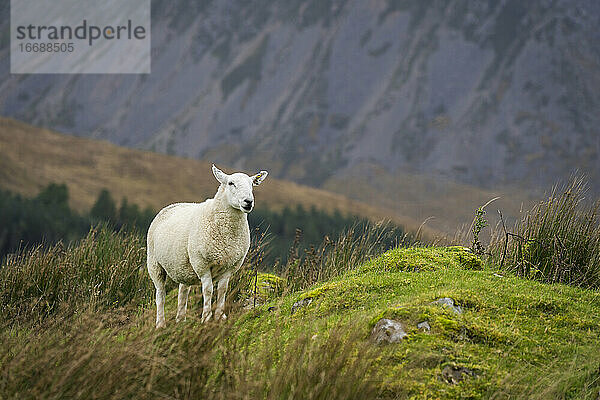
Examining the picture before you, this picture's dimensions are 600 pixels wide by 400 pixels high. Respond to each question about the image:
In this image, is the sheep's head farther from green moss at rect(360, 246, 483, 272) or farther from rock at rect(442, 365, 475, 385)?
rock at rect(442, 365, 475, 385)

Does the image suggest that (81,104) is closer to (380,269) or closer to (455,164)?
(455,164)

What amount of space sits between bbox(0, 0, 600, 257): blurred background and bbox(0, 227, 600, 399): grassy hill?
185 ft

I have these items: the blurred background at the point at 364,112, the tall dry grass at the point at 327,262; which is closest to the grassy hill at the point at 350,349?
the tall dry grass at the point at 327,262

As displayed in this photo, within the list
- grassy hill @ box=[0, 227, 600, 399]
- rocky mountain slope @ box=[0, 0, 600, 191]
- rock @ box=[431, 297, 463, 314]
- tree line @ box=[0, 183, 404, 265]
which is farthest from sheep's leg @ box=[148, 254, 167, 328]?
rocky mountain slope @ box=[0, 0, 600, 191]

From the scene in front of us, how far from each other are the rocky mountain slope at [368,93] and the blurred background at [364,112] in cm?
26

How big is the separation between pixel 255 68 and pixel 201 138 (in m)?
21.6

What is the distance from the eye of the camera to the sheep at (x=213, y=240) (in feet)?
21.8

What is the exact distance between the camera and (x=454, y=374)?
475 centimetres

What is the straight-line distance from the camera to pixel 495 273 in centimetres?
711

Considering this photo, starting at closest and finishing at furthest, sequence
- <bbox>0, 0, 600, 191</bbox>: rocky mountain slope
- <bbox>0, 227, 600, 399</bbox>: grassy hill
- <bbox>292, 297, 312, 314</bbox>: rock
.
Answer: <bbox>0, 227, 600, 399</bbox>: grassy hill
<bbox>292, 297, 312, 314</bbox>: rock
<bbox>0, 0, 600, 191</bbox>: rocky mountain slope

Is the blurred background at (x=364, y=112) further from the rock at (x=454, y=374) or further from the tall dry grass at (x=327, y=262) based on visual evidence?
the rock at (x=454, y=374)

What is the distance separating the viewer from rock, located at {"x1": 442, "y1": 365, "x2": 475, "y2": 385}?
4695 millimetres

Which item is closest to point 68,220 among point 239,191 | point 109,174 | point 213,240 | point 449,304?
point 109,174

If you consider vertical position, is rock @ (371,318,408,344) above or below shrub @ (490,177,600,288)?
below
